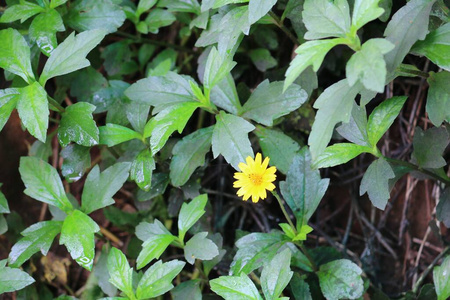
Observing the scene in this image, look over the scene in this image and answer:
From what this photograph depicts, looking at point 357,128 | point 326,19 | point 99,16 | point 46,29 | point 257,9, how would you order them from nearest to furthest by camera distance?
point 326,19
point 257,9
point 357,128
point 46,29
point 99,16

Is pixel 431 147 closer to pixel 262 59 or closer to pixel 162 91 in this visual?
pixel 262 59

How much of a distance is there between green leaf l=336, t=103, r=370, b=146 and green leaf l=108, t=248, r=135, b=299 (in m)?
0.74

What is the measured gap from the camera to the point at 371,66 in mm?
1169

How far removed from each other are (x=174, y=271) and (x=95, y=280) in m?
0.65

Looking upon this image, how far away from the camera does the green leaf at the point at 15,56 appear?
1667 mm

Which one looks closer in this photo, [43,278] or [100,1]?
[100,1]

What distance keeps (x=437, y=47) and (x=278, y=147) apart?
1.96 ft

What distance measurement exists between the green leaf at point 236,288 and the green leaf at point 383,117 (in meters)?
0.53

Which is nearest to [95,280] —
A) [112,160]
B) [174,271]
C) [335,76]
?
[112,160]

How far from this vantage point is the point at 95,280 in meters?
2.09

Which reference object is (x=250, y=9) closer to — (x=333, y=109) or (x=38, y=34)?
(x=333, y=109)

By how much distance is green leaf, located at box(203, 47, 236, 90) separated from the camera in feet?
5.24

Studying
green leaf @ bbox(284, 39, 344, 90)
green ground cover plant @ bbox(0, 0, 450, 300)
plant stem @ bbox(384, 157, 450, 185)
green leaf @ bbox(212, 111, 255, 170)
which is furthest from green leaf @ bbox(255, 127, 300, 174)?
green leaf @ bbox(284, 39, 344, 90)

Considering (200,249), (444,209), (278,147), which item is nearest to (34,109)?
(200,249)
